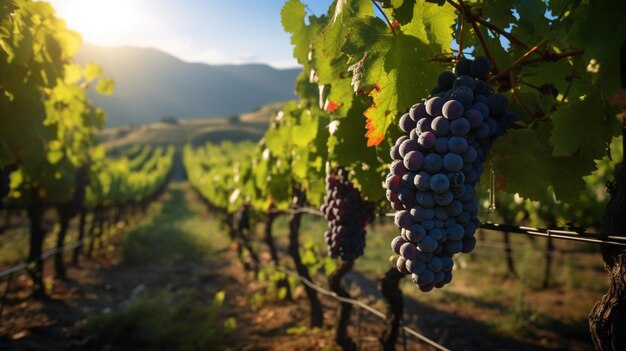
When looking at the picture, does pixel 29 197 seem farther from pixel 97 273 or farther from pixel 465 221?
pixel 465 221

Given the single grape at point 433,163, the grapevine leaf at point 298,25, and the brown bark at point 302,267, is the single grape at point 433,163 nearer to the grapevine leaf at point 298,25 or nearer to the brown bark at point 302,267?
the grapevine leaf at point 298,25

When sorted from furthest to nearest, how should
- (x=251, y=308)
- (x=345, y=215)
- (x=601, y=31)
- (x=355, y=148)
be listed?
(x=251, y=308), (x=345, y=215), (x=355, y=148), (x=601, y=31)

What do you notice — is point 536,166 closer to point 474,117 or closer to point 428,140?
point 474,117

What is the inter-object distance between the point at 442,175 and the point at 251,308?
561cm

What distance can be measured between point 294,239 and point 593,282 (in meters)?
6.83

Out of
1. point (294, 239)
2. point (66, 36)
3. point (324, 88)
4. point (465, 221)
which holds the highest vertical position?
point (66, 36)

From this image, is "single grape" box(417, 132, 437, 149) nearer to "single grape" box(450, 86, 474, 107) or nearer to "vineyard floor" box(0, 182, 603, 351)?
"single grape" box(450, 86, 474, 107)

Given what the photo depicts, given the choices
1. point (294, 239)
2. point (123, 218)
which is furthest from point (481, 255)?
point (123, 218)

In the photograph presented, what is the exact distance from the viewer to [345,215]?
3.10 meters

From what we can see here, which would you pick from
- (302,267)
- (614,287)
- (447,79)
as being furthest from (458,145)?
(302,267)

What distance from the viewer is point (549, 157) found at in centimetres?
151

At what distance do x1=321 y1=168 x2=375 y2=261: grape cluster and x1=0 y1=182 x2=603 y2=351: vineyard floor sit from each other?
88cm

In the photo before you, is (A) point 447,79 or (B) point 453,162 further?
(A) point 447,79

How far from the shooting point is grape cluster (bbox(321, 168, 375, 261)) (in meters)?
3.08
